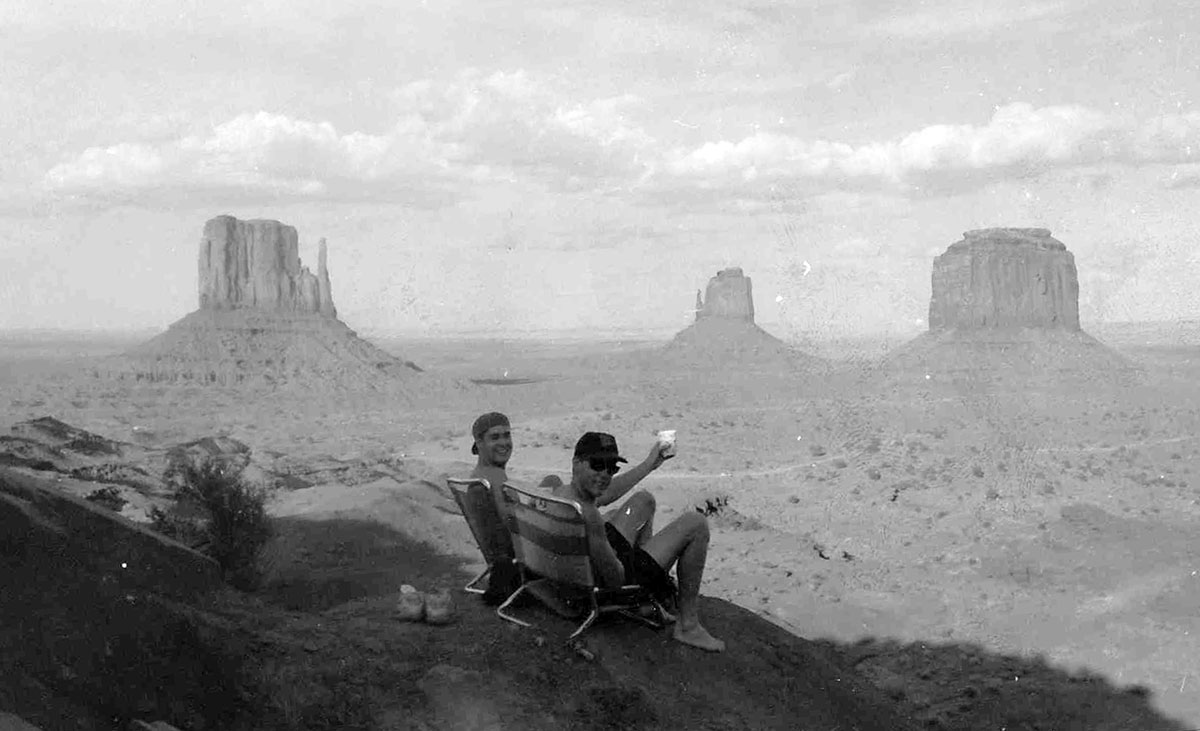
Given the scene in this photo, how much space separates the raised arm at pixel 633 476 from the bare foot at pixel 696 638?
0.90 meters

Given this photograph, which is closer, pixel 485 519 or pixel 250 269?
pixel 485 519

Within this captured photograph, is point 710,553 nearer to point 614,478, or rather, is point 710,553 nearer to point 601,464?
point 614,478

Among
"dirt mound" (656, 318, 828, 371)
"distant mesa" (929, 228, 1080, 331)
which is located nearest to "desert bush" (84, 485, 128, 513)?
"distant mesa" (929, 228, 1080, 331)

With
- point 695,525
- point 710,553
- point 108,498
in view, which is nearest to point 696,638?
point 695,525

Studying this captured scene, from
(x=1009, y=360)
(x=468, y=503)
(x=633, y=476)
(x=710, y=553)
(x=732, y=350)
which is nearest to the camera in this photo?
(x=633, y=476)

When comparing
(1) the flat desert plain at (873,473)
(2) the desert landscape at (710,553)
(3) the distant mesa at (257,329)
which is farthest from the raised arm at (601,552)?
(3) the distant mesa at (257,329)

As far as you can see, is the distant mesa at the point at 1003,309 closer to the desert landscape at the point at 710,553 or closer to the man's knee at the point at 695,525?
the desert landscape at the point at 710,553

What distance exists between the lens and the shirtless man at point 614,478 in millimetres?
5895

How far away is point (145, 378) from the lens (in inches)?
2094

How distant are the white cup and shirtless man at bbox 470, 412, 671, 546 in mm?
16

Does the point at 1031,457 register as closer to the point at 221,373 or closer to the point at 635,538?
the point at 635,538

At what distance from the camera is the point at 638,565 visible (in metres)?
6.00

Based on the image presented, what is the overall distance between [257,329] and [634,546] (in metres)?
55.8

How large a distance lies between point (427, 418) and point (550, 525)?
42923mm
